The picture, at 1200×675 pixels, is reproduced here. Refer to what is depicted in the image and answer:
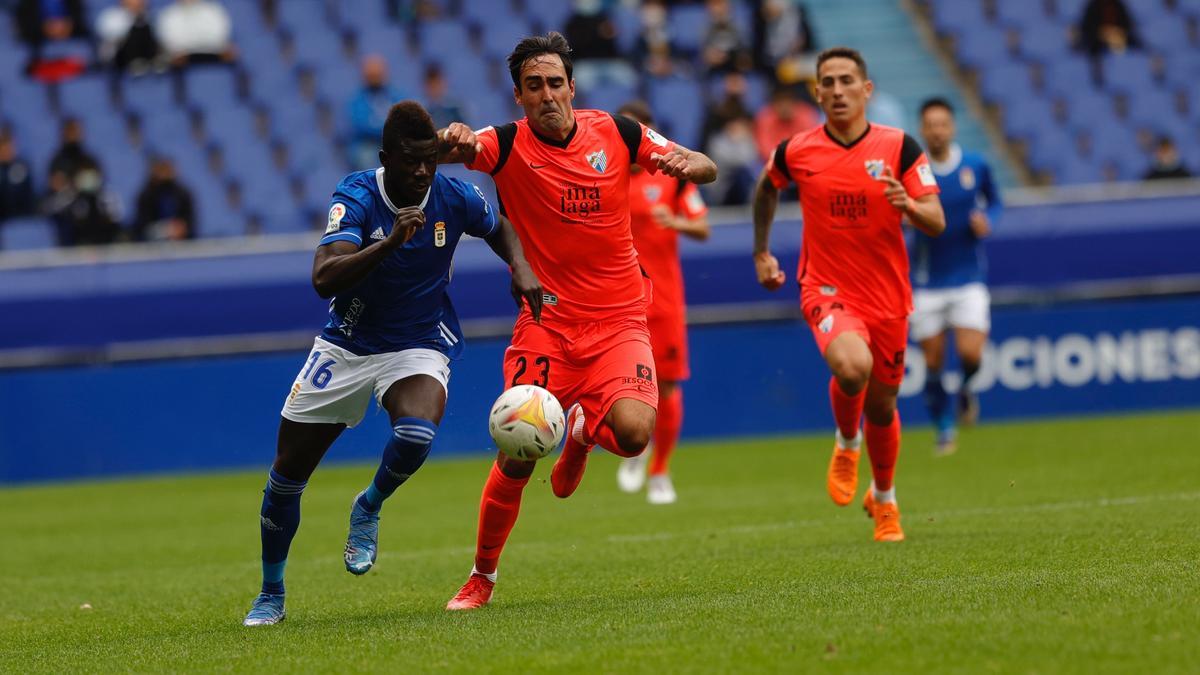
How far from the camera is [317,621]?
8.08m

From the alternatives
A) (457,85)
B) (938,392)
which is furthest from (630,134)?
(457,85)

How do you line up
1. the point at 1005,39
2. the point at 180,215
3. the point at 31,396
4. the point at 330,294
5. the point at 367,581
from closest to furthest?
the point at 330,294, the point at 367,581, the point at 31,396, the point at 180,215, the point at 1005,39

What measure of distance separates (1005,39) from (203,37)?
11.2 meters

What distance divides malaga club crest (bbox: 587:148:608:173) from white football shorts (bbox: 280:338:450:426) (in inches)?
47.8

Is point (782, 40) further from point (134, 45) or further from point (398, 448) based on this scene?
point (398, 448)

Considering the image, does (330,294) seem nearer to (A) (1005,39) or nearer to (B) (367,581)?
(B) (367,581)

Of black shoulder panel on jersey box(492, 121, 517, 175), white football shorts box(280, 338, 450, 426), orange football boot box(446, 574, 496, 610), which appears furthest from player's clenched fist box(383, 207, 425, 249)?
orange football boot box(446, 574, 496, 610)

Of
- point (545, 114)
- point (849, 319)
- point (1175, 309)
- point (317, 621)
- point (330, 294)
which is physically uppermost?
point (545, 114)

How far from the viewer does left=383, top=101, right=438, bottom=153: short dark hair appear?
296 inches

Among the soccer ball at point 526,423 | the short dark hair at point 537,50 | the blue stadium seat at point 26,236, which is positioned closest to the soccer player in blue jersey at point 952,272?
the short dark hair at point 537,50

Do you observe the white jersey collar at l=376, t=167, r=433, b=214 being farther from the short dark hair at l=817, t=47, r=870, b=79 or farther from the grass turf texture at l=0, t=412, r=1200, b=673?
the short dark hair at l=817, t=47, r=870, b=79

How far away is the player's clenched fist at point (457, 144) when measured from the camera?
7898 millimetres

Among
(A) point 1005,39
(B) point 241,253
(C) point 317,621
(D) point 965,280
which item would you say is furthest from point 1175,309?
(C) point 317,621

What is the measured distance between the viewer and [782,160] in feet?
34.5
